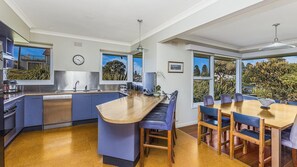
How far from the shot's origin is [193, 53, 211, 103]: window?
4.33 m

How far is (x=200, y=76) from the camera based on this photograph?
14.5ft

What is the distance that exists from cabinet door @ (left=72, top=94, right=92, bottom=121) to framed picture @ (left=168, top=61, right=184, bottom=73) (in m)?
2.24

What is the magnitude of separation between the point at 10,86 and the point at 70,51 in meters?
1.54

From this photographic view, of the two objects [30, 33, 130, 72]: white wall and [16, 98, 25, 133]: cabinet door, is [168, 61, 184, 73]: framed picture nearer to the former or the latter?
[30, 33, 130, 72]: white wall

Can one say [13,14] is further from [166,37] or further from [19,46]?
[166,37]

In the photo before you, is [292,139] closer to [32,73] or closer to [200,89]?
[200,89]

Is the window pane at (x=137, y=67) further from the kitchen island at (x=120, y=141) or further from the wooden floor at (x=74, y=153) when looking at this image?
the kitchen island at (x=120, y=141)

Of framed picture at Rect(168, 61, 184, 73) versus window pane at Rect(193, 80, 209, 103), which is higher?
framed picture at Rect(168, 61, 184, 73)

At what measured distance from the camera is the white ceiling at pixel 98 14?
231 cm

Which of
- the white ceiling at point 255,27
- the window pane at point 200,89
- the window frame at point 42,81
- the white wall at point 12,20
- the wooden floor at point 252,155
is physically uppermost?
the white ceiling at point 255,27

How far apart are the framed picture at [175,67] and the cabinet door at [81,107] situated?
88.1 inches

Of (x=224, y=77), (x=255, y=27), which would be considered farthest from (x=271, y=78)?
(x=255, y=27)

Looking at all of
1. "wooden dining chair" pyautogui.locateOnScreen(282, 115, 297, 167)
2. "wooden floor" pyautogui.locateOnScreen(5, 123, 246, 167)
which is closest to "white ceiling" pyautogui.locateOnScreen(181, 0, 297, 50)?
"wooden dining chair" pyautogui.locateOnScreen(282, 115, 297, 167)

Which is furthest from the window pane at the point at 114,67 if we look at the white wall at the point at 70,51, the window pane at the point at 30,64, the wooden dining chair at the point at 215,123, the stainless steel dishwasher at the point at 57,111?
the wooden dining chair at the point at 215,123
